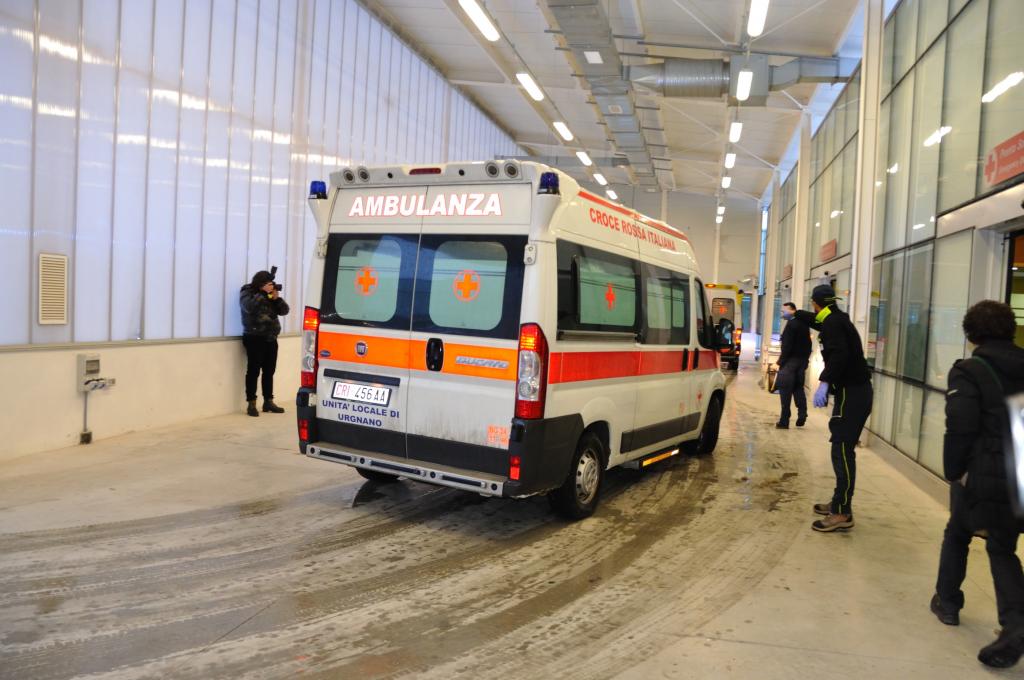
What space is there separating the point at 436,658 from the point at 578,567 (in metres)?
1.51

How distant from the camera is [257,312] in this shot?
9.41m

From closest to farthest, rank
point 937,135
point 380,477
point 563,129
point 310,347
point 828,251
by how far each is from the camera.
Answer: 1. point 310,347
2. point 380,477
3. point 937,135
4. point 828,251
5. point 563,129

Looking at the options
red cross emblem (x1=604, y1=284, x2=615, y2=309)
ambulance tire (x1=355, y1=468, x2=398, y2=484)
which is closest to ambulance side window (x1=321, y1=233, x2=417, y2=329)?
red cross emblem (x1=604, y1=284, x2=615, y2=309)

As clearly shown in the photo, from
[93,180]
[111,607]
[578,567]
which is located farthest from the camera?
[93,180]

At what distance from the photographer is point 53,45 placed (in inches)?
262

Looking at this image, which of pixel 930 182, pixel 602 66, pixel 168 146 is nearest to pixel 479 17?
pixel 602 66

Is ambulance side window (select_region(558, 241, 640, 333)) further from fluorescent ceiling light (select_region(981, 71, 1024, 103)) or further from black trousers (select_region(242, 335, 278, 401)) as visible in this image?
black trousers (select_region(242, 335, 278, 401))

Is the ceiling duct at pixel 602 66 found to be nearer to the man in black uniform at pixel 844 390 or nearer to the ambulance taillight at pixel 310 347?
the man in black uniform at pixel 844 390

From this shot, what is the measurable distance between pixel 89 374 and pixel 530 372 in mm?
4942

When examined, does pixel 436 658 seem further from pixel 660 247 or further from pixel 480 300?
pixel 660 247

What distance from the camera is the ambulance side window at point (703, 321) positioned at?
773 centimetres

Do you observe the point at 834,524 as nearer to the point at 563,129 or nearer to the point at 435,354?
the point at 435,354

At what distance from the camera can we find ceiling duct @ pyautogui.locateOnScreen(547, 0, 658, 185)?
10211 mm

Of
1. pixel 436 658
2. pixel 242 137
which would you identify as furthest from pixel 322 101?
pixel 436 658
